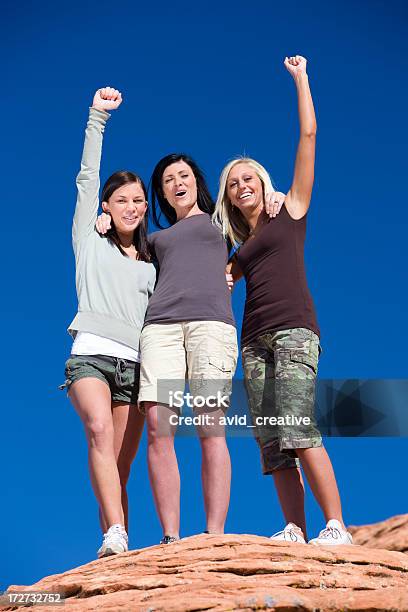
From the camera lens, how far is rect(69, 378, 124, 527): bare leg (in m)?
6.24

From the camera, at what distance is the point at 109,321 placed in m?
6.81

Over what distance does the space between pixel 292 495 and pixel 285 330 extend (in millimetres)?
1286

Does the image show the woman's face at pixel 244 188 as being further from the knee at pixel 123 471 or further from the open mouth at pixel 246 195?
the knee at pixel 123 471

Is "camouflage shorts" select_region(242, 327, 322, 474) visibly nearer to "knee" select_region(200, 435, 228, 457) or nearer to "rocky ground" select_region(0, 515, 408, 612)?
"knee" select_region(200, 435, 228, 457)

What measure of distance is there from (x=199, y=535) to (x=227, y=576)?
2.10 feet

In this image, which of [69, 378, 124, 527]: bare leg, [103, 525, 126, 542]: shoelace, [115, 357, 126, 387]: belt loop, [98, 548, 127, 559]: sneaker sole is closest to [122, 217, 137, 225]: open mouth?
[115, 357, 126, 387]: belt loop

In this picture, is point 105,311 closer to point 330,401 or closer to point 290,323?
point 290,323

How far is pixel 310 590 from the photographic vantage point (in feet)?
16.6

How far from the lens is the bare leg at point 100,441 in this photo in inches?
246

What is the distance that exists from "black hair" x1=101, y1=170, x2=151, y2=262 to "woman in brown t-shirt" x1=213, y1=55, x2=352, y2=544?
0.69 meters

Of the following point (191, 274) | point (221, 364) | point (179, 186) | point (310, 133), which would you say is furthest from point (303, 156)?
point (221, 364)

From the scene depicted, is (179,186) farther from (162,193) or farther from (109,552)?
(109,552)

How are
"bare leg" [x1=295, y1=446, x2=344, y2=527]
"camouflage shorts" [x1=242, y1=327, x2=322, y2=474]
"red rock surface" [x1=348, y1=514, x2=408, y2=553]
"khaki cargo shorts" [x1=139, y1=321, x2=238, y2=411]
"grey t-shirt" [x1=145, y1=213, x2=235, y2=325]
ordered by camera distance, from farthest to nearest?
"red rock surface" [x1=348, y1=514, x2=408, y2=553]
"grey t-shirt" [x1=145, y1=213, x2=235, y2=325]
"khaki cargo shorts" [x1=139, y1=321, x2=238, y2=411]
"camouflage shorts" [x1=242, y1=327, x2=322, y2=474]
"bare leg" [x1=295, y1=446, x2=344, y2=527]

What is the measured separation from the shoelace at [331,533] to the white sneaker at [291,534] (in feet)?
0.55
